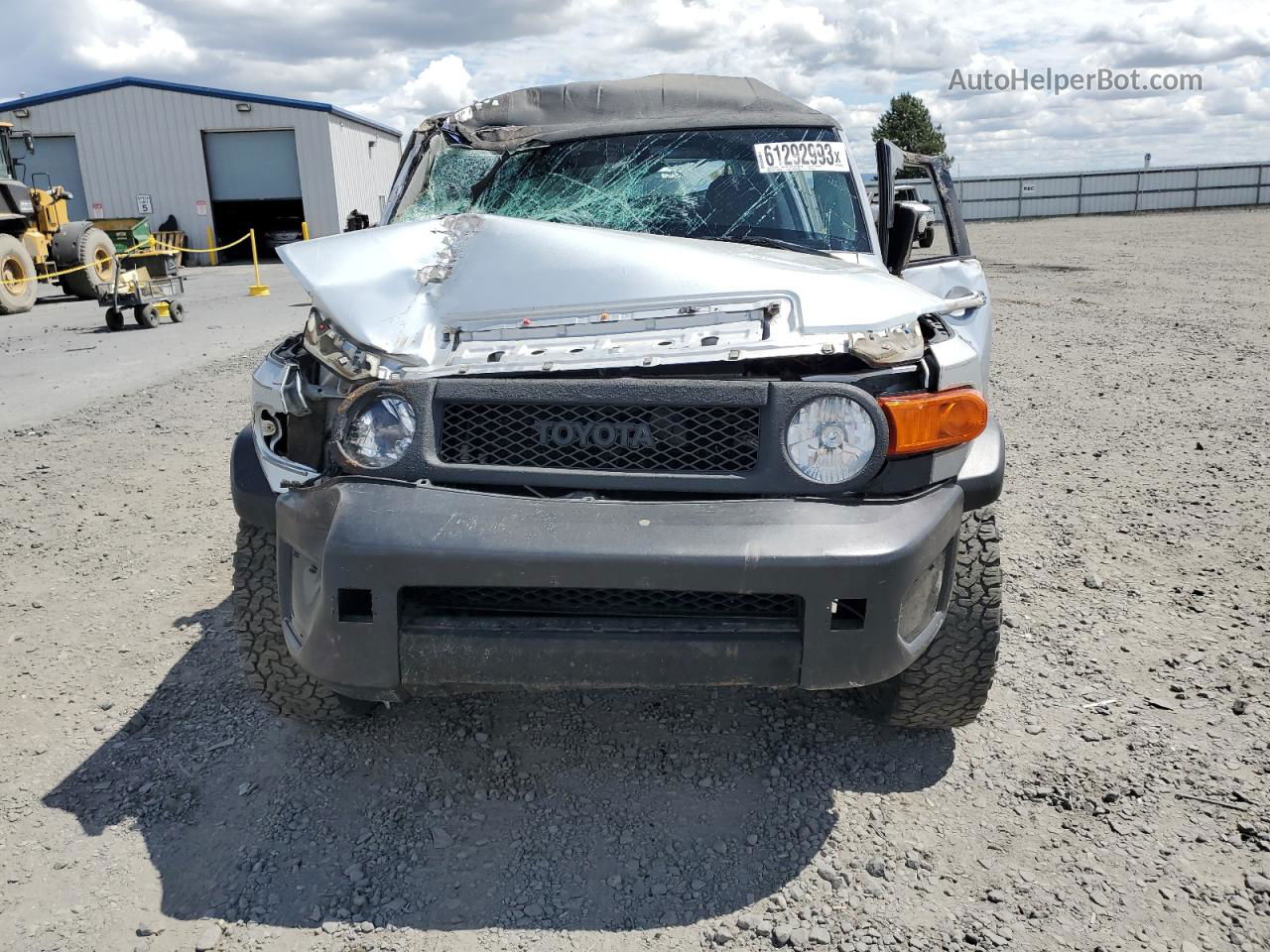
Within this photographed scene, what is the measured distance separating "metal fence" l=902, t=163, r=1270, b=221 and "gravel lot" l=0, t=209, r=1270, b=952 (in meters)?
35.9

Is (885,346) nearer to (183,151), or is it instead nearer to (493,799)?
(493,799)

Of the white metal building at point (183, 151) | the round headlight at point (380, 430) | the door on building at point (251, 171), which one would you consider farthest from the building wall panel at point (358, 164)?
the round headlight at point (380, 430)

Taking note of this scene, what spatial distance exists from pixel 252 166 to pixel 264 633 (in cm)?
3142

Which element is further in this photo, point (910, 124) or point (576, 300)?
point (910, 124)

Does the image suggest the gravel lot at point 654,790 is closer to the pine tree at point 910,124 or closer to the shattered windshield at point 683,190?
the shattered windshield at point 683,190

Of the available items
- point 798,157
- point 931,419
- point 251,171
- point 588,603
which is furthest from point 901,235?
point 251,171

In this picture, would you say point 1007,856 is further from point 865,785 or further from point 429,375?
point 429,375

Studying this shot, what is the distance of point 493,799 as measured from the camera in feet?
8.71

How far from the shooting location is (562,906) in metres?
2.27

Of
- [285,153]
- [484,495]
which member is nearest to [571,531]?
[484,495]

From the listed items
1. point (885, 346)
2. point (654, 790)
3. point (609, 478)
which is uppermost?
point (885, 346)

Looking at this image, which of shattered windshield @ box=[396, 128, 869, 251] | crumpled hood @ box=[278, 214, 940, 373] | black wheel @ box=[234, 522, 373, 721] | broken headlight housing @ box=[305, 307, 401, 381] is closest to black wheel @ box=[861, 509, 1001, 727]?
crumpled hood @ box=[278, 214, 940, 373]

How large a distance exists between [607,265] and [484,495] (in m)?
0.72

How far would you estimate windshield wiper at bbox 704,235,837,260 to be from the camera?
3.34 m
